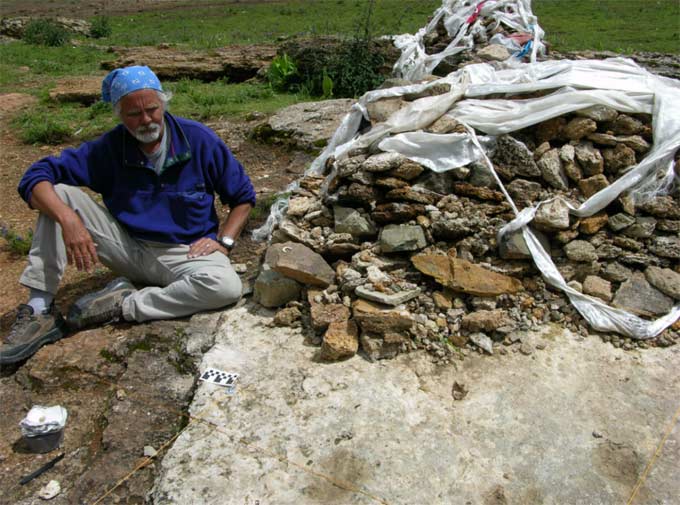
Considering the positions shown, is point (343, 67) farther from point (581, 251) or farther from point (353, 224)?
point (581, 251)

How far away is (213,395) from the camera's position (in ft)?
8.39

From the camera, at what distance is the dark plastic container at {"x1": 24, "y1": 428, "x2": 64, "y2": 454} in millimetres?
2344

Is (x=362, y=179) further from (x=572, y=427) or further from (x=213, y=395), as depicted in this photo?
(x=572, y=427)

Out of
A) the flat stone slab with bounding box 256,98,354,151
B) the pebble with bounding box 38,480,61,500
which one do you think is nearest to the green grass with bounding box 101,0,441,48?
the flat stone slab with bounding box 256,98,354,151

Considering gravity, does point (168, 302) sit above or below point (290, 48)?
below

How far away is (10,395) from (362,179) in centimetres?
224

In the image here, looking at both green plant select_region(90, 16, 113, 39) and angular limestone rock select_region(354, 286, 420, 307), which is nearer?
angular limestone rock select_region(354, 286, 420, 307)

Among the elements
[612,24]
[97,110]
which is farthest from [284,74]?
[612,24]

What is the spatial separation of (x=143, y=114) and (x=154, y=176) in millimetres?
378

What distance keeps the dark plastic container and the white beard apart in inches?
61.1

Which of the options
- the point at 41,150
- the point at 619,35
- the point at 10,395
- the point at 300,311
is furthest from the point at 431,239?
the point at 619,35

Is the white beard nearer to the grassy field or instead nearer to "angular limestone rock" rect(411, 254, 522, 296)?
"angular limestone rock" rect(411, 254, 522, 296)

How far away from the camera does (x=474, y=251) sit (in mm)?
3072

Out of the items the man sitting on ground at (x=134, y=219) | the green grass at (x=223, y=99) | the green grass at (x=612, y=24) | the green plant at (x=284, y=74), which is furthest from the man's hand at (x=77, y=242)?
the green grass at (x=612, y=24)
